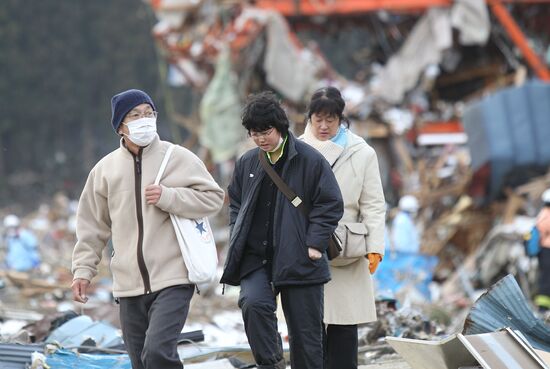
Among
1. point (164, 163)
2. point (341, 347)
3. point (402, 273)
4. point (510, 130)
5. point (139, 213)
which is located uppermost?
point (510, 130)

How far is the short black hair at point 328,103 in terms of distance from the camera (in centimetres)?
605

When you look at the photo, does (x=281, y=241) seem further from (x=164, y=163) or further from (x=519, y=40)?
(x=519, y=40)

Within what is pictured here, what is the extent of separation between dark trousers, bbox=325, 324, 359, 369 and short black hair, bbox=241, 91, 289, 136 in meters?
1.23

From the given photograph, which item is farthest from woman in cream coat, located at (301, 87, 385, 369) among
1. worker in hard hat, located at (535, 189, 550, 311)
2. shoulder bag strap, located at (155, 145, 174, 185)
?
worker in hard hat, located at (535, 189, 550, 311)

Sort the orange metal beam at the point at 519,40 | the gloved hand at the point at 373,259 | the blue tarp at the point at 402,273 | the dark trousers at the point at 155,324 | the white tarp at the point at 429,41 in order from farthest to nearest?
the orange metal beam at the point at 519,40, the white tarp at the point at 429,41, the blue tarp at the point at 402,273, the gloved hand at the point at 373,259, the dark trousers at the point at 155,324

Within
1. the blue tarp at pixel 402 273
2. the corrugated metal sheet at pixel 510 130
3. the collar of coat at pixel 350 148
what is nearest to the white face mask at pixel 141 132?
the collar of coat at pixel 350 148

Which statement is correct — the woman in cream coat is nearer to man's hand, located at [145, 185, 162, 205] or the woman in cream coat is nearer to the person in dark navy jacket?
the person in dark navy jacket

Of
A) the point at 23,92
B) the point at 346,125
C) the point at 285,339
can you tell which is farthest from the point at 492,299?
the point at 23,92

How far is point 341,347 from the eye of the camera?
6125 mm

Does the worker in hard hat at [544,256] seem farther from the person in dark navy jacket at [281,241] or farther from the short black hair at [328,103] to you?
the person in dark navy jacket at [281,241]

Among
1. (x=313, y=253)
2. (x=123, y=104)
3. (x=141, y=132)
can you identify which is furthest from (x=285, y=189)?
(x=123, y=104)

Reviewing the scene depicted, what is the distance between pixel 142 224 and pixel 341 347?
1.35 m

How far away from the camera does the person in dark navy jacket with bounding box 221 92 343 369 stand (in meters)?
5.47

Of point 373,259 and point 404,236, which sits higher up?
point 404,236
